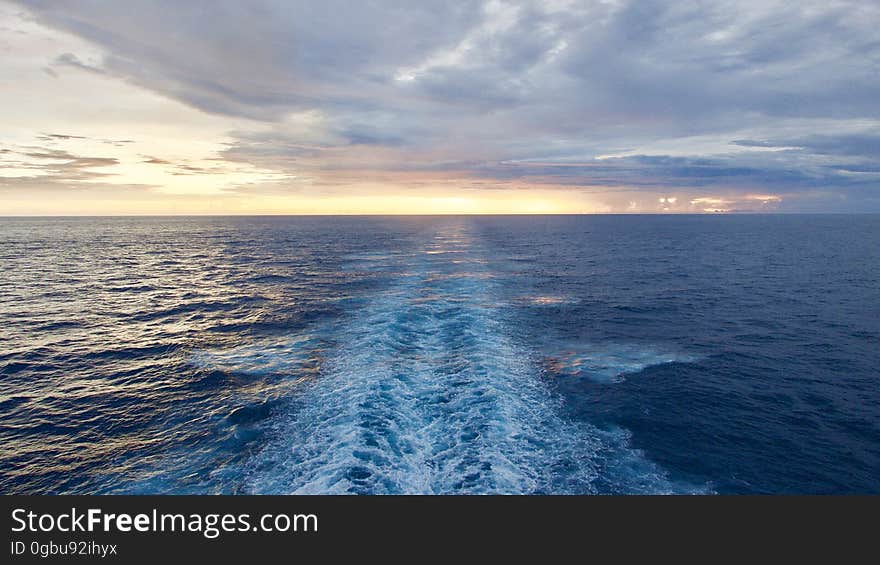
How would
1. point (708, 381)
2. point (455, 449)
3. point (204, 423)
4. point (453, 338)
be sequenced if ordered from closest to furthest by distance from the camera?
point (455, 449)
point (204, 423)
point (708, 381)
point (453, 338)

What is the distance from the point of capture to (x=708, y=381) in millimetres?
34562

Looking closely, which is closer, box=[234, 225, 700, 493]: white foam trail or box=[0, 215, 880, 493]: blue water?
box=[234, 225, 700, 493]: white foam trail

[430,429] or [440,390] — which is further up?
[440,390]

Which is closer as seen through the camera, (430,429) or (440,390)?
(430,429)

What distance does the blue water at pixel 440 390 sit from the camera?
73.7 ft

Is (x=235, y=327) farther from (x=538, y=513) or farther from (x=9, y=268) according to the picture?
(x=9, y=268)

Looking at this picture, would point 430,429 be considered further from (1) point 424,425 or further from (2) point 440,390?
(2) point 440,390

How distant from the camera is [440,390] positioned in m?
31.3

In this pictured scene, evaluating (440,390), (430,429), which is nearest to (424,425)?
(430,429)

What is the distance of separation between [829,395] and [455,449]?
29626mm

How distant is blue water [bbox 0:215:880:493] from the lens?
2247 centimetres

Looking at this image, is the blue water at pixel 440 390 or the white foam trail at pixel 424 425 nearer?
the white foam trail at pixel 424 425

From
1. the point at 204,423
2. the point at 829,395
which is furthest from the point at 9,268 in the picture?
the point at 829,395

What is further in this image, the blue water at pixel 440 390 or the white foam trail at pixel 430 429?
the blue water at pixel 440 390
